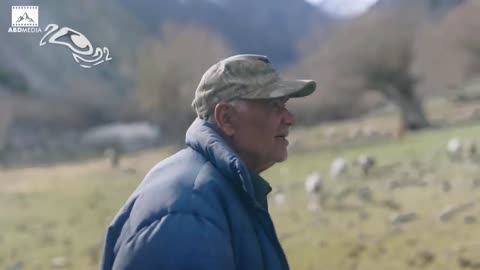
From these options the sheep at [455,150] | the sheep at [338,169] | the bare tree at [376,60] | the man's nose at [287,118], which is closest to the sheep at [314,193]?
the sheep at [338,169]

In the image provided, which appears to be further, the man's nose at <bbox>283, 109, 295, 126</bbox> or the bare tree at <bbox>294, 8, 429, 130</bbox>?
the bare tree at <bbox>294, 8, 429, 130</bbox>

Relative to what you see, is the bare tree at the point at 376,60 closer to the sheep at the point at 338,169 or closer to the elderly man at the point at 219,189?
the sheep at the point at 338,169

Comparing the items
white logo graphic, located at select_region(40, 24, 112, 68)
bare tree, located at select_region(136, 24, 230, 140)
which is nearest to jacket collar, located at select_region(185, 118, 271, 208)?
white logo graphic, located at select_region(40, 24, 112, 68)

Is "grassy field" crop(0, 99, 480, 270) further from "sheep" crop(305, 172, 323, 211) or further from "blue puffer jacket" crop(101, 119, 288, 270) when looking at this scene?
"blue puffer jacket" crop(101, 119, 288, 270)

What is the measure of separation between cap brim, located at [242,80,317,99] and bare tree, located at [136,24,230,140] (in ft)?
49.0

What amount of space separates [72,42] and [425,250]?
4220mm

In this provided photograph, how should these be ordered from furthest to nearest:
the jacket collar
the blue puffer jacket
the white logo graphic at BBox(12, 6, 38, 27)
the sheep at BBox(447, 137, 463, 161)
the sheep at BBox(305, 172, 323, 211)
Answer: the sheep at BBox(447, 137, 463, 161), the sheep at BBox(305, 172, 323, 211), the white logo graphic at BBox(12, 6, 38, 27), the jacket collar, the blue puffer jacket

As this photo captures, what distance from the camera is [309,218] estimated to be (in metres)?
9.86

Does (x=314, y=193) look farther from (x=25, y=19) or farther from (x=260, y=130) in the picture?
(x=260, y=130)

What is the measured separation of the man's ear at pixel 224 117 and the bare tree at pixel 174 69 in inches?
591

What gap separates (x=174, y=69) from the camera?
64.1 ft

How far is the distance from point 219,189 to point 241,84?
0.30m

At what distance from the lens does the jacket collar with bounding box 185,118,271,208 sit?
2051mm

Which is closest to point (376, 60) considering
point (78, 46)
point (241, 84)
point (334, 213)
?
point (334, 213)
